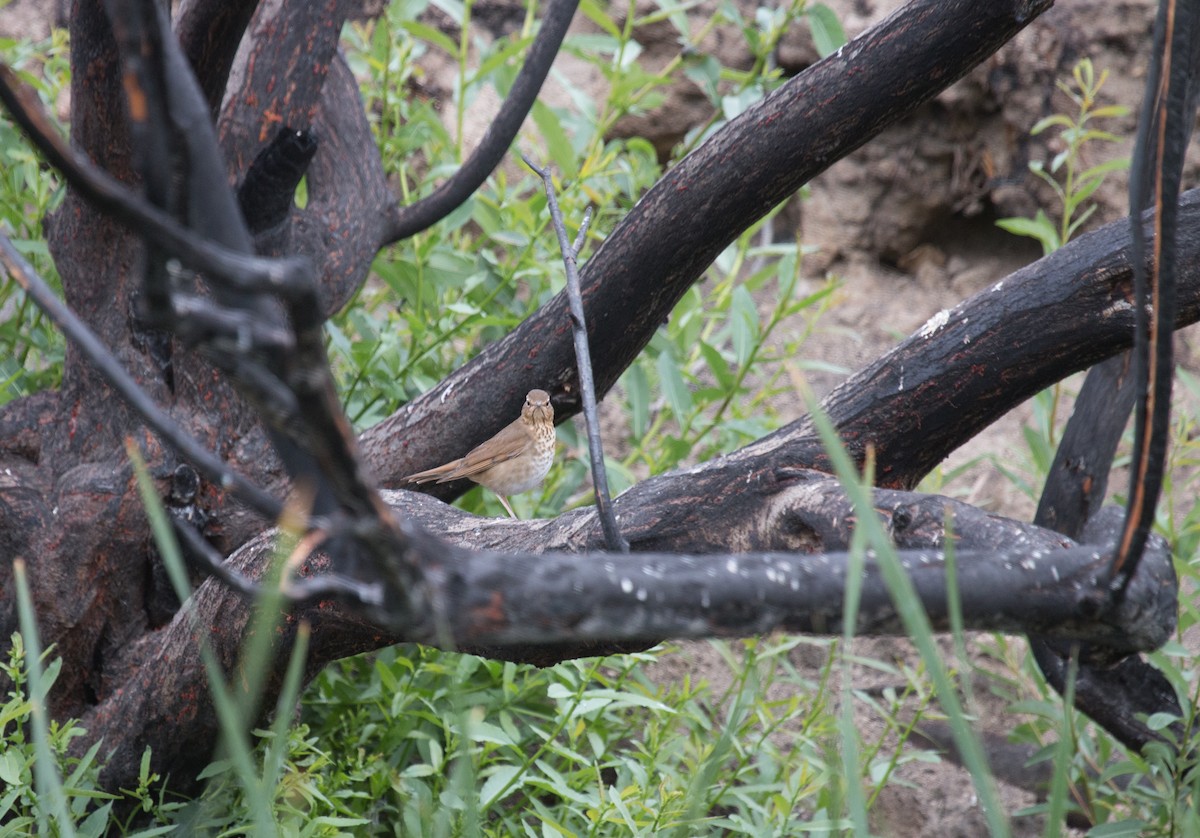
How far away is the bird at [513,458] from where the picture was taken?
274cm

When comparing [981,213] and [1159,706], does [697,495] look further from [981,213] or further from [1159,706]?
[981,213]

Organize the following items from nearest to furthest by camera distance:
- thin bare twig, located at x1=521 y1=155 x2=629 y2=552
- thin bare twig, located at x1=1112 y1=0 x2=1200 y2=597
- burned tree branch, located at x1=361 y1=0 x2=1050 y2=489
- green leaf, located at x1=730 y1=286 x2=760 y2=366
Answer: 1. thin bare twig, located at x1=1112 y1=0 x2=1200 y2=597
2. thin bare twig, located at x1=521 y1=155 x2=629 y2=552
3. burned tree branch, located at x1=361 y1=0 x2=1050 y2=489
4. green leaf, located at x1=730 y1=286 x2=760 y2=366

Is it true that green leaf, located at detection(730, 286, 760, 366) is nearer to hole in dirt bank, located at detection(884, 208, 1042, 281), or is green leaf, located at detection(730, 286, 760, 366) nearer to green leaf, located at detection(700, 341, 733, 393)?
green leaf, located at detection(700, 341, 733, 393)

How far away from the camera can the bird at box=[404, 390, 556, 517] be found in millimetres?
2740

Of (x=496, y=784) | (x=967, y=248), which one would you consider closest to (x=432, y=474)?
(x=496, y=784)

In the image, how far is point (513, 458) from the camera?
3.05 metres

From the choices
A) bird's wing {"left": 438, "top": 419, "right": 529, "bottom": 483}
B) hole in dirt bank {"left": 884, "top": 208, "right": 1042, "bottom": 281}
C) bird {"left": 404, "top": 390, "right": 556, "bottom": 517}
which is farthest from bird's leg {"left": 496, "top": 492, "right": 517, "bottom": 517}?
hole in dirt bank {"left": 884, "top": 208, "right": 1042, "bottom": 281}

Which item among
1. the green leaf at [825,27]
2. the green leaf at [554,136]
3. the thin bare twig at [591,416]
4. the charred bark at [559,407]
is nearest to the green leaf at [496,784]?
the charred bark at [559,407]

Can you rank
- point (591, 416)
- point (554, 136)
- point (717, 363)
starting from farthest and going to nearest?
point (554, 136) → point (717, 363) → point (591, 416)

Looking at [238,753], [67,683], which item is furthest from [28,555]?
[238,753]

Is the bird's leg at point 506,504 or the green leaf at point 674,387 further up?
the green leaf at point 674,387

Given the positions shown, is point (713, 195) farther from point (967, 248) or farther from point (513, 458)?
point (967, 248)

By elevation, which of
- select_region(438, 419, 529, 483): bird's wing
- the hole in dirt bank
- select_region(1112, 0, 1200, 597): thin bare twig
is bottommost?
select_region(1112, 0, 1200, 597): thin bare twig

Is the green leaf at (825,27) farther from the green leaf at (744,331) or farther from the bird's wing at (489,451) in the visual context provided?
the bird's wing at (489,451)
